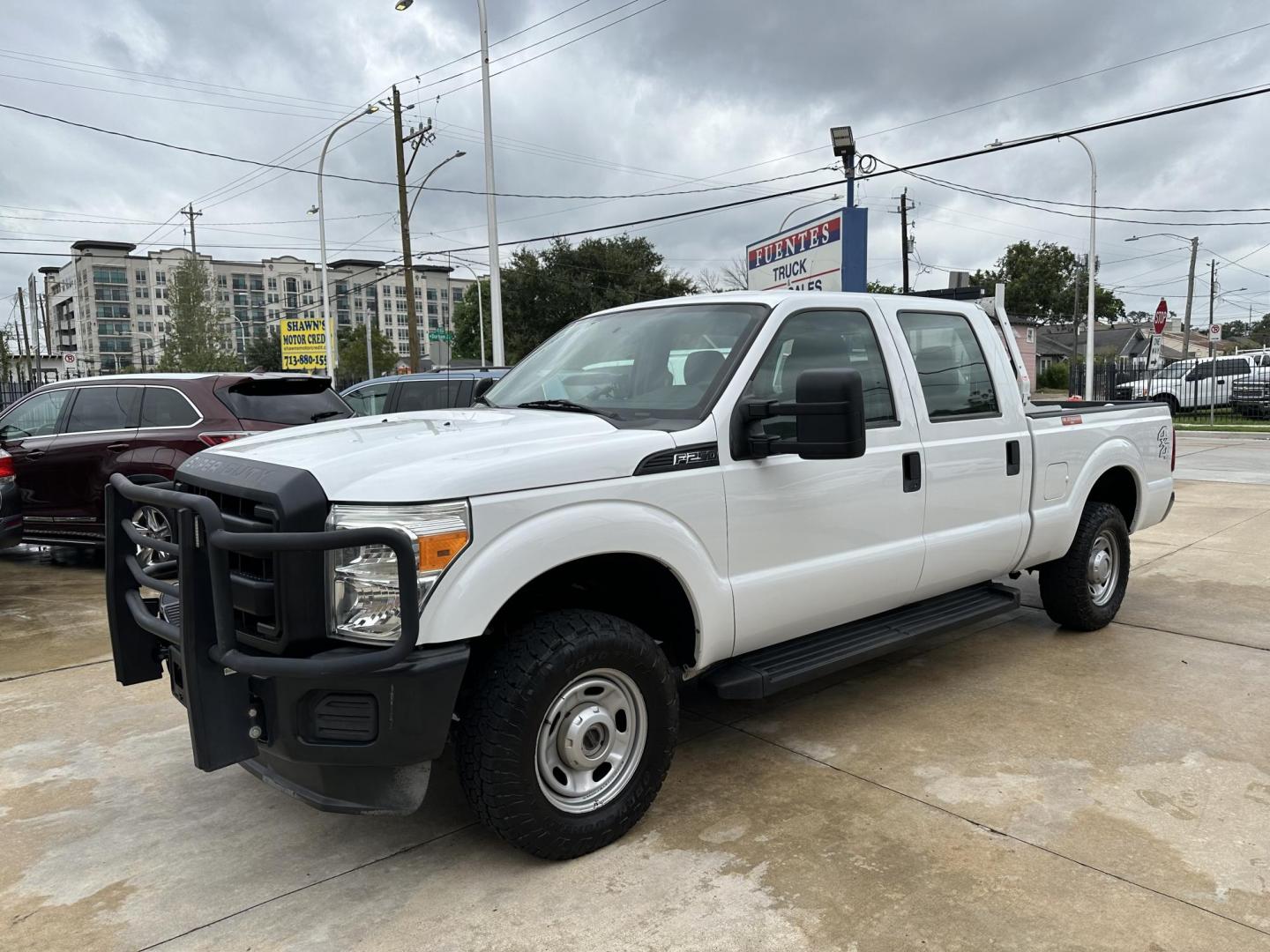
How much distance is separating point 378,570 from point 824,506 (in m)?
1.87

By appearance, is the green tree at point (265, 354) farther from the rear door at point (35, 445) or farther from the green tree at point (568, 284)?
the rear door at point (35, 445)

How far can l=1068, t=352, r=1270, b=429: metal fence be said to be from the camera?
24.6 meters

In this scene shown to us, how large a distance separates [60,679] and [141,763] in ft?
5.09

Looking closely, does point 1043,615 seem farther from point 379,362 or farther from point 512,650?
point 379,362

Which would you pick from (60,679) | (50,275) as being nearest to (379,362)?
(60,679)

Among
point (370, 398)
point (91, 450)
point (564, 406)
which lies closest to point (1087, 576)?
point (564, 406)

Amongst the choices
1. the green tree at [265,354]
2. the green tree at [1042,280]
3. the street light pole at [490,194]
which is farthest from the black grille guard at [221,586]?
the green tree at [265,354]

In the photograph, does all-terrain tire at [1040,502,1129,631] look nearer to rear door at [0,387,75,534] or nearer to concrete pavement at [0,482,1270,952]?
concrete pavement at [0,482,1270,952]

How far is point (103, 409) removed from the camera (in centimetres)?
806

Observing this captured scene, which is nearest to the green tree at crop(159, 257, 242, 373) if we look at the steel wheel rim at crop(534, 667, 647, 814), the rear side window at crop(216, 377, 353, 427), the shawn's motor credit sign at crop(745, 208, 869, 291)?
the shawn's motor credit sign at crop(745, 208, 869, 291)

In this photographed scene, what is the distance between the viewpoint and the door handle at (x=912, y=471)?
402 cm

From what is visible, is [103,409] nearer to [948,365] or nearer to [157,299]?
[948,365]

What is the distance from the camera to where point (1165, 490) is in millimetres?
5910

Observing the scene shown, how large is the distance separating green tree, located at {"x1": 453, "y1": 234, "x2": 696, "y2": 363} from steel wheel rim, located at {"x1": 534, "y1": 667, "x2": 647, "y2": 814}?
45.9 meters
